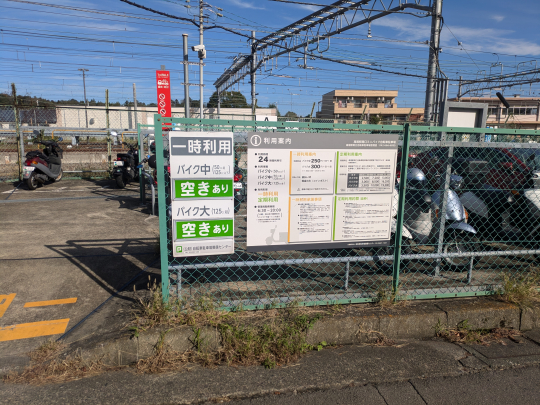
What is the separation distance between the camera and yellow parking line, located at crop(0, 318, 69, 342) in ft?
10.4

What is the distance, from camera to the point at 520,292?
3.64 m

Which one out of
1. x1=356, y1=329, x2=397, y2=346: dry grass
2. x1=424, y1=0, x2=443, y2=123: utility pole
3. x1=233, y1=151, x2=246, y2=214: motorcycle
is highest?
x1=424, y1=0, x2=443, y2=123: utility pole

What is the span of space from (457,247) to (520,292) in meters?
0.82

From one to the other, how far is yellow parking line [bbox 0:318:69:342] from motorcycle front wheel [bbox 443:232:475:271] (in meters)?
3.96

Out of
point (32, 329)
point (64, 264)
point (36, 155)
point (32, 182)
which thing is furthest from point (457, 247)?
point (36, 155)

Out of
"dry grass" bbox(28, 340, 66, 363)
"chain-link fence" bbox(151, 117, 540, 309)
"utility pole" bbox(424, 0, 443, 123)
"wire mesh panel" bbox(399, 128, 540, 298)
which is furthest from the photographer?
"utility pole" bbox(424, 0, 443, 123)

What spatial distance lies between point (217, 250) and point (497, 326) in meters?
2.71

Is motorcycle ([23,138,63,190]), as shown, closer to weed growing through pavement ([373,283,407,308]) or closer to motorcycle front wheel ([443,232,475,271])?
weed growing through pavement ([373,283,407,308])

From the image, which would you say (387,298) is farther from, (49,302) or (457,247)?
(49,302)

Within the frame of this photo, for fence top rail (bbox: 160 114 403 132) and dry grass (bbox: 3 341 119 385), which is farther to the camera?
fence top rail (bbox: 160 114 403 132)

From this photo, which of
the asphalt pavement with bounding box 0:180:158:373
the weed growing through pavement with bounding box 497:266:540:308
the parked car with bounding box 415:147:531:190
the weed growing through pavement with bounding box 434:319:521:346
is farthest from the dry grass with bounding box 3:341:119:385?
the parked car with bounding box 415:147:531:190

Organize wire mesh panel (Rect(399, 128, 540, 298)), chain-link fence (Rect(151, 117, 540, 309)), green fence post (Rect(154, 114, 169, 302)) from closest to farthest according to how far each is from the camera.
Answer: green fence post (Rect(154, 114, 169, 302)), chain-link fence (Rect(151, 117, 540, 309)), wire mesh panel (Rect(399, 128, 540, 298))

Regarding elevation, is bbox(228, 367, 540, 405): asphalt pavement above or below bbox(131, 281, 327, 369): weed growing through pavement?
below

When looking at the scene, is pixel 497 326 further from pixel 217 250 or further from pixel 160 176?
pixel 160 176
